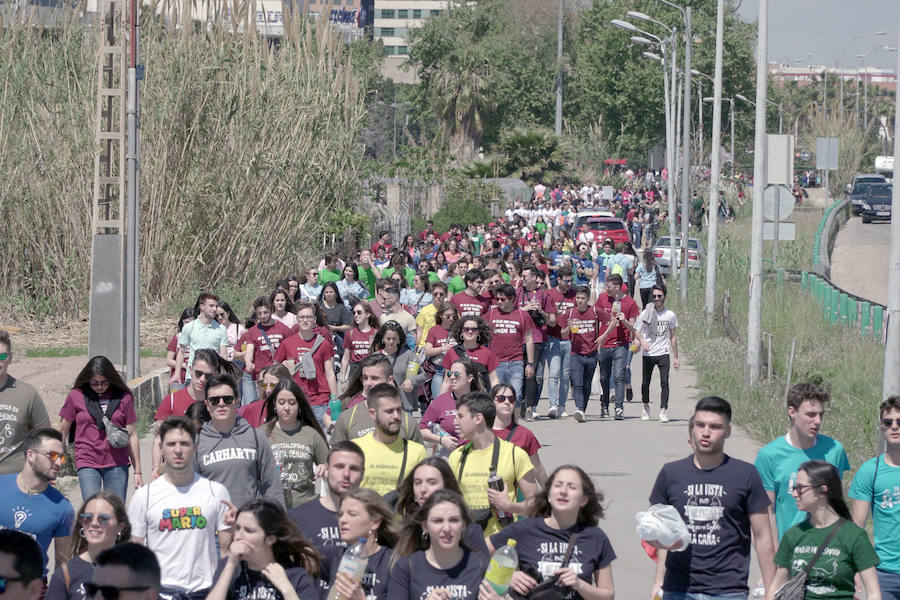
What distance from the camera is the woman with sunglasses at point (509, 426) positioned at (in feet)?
26.6

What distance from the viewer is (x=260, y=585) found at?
217 inches

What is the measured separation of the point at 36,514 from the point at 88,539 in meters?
0.90

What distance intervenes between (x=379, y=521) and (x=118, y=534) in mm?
1105

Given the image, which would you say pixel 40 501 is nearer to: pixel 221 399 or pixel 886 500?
pixel 221 399

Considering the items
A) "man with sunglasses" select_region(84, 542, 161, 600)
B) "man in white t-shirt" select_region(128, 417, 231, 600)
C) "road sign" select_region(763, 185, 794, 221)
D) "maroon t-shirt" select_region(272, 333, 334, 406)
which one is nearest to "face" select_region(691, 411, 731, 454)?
"man in white t-shirt" select_region(128, 417, 231, 600)

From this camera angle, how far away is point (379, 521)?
593cm

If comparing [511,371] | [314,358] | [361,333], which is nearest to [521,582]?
[314,358]

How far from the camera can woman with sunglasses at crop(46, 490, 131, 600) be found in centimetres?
558

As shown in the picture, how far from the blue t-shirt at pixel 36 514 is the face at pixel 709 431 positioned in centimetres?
300

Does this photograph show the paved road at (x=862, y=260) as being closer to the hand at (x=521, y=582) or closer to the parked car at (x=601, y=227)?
the parked car at (x=601, y=227)

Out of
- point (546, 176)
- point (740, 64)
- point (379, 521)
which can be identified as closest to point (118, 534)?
point (379, 521)

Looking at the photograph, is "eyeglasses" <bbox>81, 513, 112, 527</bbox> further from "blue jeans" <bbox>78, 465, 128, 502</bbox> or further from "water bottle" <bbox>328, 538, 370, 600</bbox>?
"blue jeans" <bbox>78, 465, 128, 502</bbox>

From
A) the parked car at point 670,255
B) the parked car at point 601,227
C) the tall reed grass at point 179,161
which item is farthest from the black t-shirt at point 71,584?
the parked car at point 601,227

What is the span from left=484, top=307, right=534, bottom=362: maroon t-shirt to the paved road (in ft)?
67.0
